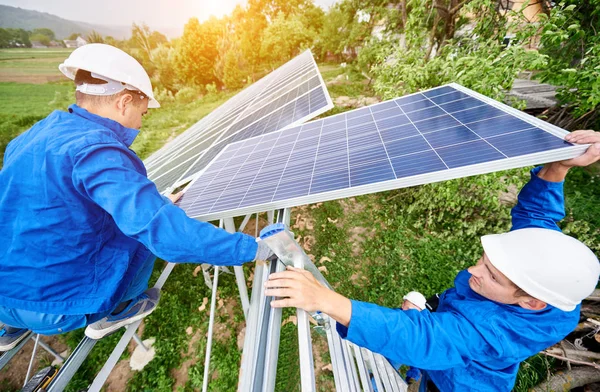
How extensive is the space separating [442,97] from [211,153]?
155 inches

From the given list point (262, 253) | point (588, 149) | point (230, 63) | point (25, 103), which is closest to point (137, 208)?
point (262, 253)

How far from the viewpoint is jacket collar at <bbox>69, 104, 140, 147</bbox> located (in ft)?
6.31

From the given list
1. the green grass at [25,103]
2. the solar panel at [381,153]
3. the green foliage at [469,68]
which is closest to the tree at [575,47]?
the green foliage at [469,68]

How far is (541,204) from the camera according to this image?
2342mm

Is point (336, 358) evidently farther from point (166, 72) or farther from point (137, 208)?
point (166, 72)

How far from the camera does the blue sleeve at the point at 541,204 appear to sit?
7.52 ft

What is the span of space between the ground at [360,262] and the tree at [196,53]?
24.5 meters

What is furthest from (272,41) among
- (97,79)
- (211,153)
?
(97,79)

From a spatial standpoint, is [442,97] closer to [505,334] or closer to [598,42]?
[505,334]

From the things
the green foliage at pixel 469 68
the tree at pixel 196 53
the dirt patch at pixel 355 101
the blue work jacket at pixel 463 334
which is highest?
the tree at pixel 196 53

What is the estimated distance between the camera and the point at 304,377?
110 centimetres

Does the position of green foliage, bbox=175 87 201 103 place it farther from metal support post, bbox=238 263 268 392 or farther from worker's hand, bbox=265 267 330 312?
worker's hand, bbox=265 267 330 312

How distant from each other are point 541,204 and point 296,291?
2568 mm

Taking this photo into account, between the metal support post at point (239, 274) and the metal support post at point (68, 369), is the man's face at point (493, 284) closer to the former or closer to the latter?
the metal support post at point (239, 274)
